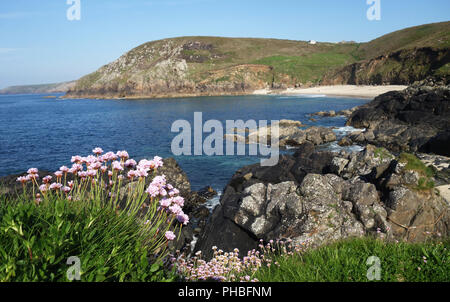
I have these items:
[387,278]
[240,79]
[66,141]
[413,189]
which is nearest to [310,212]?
[413,189]

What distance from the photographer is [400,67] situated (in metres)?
78.8

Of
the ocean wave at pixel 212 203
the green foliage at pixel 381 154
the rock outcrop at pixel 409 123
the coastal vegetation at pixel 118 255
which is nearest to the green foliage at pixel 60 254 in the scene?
the coastal vegetation at pixel 118 255

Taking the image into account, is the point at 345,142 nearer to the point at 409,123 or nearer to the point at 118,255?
the point at 409,123

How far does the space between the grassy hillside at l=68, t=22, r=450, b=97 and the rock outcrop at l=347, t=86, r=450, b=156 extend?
2226cm

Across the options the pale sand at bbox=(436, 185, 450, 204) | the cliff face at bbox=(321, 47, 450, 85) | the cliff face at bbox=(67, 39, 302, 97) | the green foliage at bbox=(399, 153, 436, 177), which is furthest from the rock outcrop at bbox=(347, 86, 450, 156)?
the cliff face at bbox=(67, 39, 302, 97)

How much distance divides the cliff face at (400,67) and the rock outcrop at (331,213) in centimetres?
5493

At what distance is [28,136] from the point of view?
146ft

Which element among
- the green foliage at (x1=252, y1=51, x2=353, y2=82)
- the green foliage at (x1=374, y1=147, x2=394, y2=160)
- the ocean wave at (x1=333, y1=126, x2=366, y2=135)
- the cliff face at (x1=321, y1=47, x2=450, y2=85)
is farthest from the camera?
the green foliage at (x1=252, y1=51, x2=353, y2=82)

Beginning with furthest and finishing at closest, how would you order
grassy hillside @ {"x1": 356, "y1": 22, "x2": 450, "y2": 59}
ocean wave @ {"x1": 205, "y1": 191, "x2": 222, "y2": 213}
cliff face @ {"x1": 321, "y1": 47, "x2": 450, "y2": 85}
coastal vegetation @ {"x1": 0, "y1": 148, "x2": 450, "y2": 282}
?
grassy hillside @ {"x1": 356, "y1": 22, "x2": 450, "y2": 59}
cliff face @ {"x1": 321, "y1": 47, "x2": 450, "y2": 85}
ocean wave @ {"x1": 205, "y1": 191, "x2": 222, "y2": 213}
coastal vegetation @ {"x1": 0, "y1": 148, "x2": 450, "y2": 282}

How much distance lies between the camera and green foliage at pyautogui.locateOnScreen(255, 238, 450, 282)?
171 inches

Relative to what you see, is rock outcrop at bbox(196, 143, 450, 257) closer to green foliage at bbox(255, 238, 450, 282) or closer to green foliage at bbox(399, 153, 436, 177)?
green foliage at bbox(399, 153, 436, 177)

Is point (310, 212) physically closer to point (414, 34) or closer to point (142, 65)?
point (414, 34)

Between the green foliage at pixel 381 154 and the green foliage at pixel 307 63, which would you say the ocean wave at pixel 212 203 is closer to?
the green foliage at pixel 381 154
